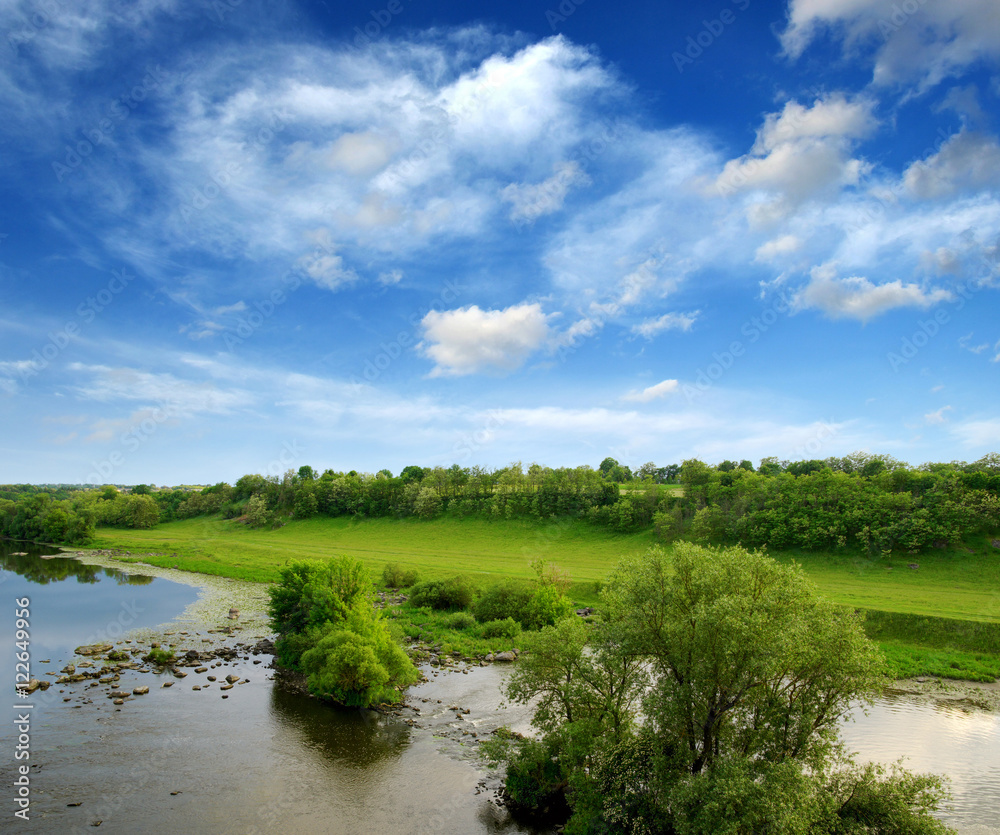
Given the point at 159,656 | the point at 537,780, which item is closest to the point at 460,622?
the point at 159,656

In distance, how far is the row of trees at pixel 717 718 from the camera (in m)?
18.7

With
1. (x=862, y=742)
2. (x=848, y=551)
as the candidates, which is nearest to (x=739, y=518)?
(x=848, y=551)

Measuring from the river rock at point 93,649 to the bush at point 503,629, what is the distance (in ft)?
106

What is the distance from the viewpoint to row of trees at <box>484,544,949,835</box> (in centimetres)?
1867

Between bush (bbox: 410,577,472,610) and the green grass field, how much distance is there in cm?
848

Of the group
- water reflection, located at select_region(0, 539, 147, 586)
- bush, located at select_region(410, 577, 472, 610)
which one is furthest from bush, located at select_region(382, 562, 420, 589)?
water reflection, located at select_region(0, 539, 147, 586)

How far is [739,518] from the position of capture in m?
82.2

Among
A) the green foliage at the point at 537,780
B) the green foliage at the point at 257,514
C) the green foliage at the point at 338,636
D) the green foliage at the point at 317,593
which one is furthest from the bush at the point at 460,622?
the green foliage at the point at 257,514

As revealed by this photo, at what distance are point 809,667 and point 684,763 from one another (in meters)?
6.01

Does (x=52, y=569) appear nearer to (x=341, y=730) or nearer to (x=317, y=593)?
(x=317, y=593)

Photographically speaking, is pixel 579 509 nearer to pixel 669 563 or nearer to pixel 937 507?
pixel 937 507

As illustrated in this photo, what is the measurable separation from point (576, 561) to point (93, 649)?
61158mm

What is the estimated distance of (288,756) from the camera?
28375 millimetres

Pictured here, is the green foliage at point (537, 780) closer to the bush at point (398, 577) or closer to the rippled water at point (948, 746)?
the rippled water at point (948, 746)
